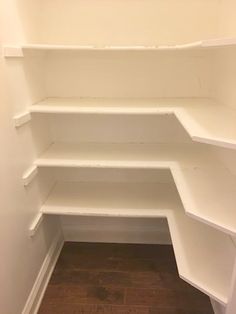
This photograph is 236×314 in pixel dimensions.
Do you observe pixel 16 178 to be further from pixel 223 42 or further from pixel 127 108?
pixel 223 42

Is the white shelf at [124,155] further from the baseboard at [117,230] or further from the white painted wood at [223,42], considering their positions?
the white painted wood at [223,42]

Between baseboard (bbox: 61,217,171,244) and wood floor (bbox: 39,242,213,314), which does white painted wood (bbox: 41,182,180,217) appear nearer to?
baseboard (bbox: 61,217,171,244)

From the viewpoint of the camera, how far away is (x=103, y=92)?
1764 mm

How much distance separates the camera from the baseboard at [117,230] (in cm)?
204

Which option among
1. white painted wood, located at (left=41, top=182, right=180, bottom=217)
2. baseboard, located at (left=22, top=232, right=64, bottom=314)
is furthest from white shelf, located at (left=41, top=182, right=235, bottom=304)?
baseboard, located at (left=22, top=232, right=64, bottom=314)

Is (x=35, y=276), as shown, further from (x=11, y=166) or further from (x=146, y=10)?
(x=146, y=10)

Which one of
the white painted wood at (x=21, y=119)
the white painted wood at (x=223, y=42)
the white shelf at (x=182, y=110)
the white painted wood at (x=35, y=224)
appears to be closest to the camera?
the white painted wood at (x=223, y=42)

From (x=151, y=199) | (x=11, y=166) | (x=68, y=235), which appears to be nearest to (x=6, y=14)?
(x=11, y=166)

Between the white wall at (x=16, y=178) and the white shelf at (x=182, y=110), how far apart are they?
188 mm

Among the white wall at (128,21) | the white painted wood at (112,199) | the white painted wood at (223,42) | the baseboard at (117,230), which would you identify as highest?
the white wall at (128,21)

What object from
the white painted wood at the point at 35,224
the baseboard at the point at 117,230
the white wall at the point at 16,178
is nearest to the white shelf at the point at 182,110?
the white wall at the point at 16,178

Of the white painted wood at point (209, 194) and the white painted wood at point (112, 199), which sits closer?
the white painted wood at point (209, 194)

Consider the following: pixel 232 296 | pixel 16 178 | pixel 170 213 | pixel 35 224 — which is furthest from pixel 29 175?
pixel 232 296

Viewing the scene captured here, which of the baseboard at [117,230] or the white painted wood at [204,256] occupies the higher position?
the white painted wood at [204,256]
